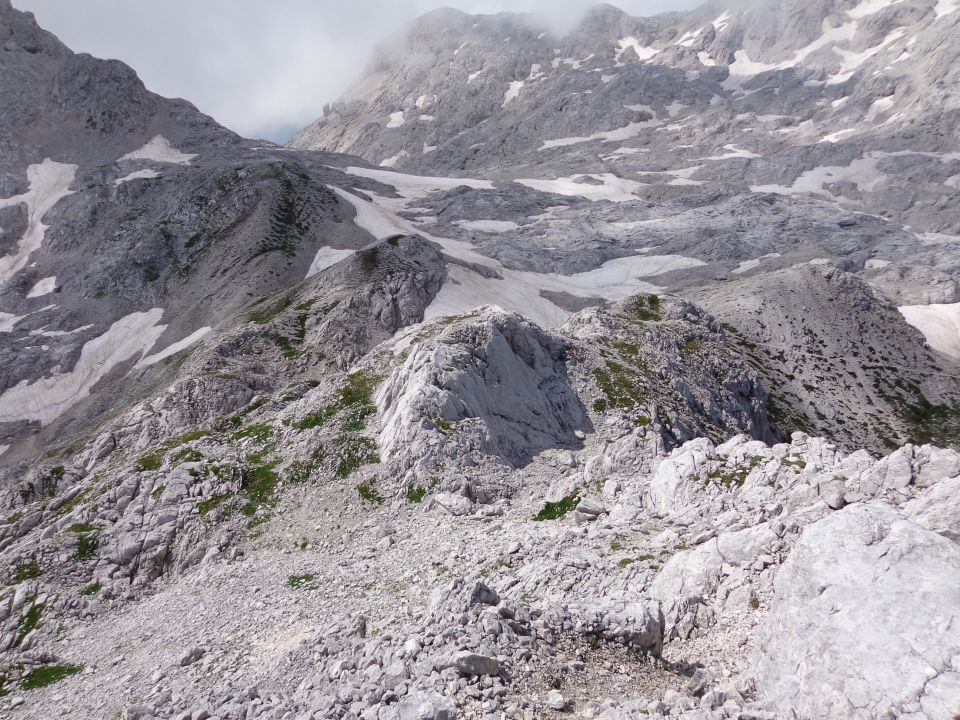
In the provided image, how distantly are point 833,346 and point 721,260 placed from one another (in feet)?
220

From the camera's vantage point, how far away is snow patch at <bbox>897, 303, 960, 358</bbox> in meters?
99.9

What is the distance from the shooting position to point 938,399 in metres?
83.4

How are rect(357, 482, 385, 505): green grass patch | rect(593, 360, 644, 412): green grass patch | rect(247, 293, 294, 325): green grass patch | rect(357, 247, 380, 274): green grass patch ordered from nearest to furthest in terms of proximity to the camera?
rect(357, 482, 385, 505): green grass patch < rect(593, 360, 644, 412): green grass patch < rect(247, 293, 294, 325): green grass patch < rect(357, 247, 380, 274): green grass patch

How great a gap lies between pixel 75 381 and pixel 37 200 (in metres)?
80.6

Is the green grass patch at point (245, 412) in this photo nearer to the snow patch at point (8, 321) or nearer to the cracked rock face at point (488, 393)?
the cracked rock face at point (488, 393)

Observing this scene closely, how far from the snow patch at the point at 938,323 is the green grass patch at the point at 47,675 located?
11885 cm

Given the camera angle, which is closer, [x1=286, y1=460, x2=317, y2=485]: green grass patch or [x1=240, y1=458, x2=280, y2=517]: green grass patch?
[x1=240, y1=458, x2=280, y2=517]: green grass patch

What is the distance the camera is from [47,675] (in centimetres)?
2114

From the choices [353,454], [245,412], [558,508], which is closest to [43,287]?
[245,412]

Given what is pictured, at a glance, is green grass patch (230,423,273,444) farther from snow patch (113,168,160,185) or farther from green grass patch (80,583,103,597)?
snow patch (113,168,160,185)

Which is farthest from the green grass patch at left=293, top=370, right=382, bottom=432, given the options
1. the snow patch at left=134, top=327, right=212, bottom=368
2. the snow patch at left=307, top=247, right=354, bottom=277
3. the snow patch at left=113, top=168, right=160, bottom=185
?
the snow patch at left=113, top=168, right=160, bottom=185

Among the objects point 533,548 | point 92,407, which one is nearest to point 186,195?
point 92,407

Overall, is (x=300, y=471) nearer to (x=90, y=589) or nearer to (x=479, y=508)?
(x=90, y=589)

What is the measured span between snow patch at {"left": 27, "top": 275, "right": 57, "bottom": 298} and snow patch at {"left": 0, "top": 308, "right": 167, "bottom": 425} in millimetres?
30221
